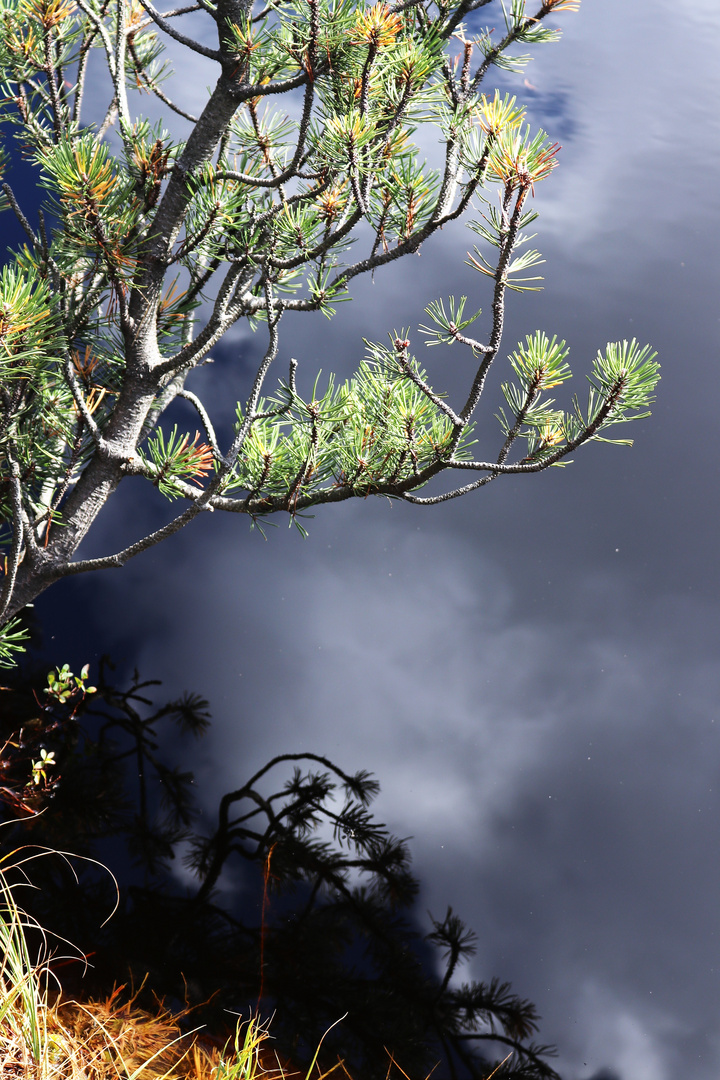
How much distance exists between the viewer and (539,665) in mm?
1218

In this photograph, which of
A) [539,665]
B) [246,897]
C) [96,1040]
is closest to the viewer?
[96,1040]

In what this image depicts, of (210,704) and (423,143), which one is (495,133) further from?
(423,143)

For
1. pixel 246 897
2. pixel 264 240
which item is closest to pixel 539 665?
pixel 246 897

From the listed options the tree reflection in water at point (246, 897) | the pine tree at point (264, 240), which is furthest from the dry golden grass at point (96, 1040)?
the pine tree at point (264, 240)

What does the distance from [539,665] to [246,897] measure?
22.2 inches

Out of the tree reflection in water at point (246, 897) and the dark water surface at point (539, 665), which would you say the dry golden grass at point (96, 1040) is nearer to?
the tree reflection in water at point (246, 897)

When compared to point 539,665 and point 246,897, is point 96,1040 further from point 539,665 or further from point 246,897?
point 539,665

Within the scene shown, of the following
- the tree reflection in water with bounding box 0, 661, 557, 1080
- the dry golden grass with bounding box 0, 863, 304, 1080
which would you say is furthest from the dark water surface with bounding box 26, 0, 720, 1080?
the dry golden grass with bounding box 0, 863, 304, 1080

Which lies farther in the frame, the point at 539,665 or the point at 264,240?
the point at 539,665

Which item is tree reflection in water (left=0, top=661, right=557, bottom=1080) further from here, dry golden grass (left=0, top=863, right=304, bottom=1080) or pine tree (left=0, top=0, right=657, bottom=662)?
pine tree (left=0, top=0, right=657, bottom=662)

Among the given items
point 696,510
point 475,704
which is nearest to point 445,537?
point 475,704

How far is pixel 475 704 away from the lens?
3.83ft

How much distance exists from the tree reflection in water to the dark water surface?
41mm

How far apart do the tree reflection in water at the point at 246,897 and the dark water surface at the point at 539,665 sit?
0.04 m
